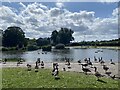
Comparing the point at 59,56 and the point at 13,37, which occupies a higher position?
the point at 13,37

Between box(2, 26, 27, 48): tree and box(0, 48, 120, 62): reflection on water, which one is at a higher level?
box(2, 26, 27, 48): tree

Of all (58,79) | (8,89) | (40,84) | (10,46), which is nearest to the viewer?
(8,89)

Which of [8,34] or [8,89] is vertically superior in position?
[8,34]

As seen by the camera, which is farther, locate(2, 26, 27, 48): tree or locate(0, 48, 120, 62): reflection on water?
locate(2, 26, 27, 48): tree

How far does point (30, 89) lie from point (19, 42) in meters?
169

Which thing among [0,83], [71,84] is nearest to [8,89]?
[0,83]

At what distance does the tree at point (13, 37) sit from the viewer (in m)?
187

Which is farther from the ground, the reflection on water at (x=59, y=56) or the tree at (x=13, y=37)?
the tree at (x=13, y=37)

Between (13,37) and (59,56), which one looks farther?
(13,37)

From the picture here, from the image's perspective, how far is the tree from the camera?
614ft

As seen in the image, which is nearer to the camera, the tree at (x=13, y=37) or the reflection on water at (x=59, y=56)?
the reflection on water at (x=59, y=56)

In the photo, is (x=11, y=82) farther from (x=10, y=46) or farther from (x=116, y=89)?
(x=10, y=46)

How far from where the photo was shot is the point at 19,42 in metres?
190

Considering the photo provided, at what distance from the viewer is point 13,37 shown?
7411 inches
